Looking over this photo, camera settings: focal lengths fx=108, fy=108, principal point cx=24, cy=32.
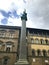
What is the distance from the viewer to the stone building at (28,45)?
79.1 feet

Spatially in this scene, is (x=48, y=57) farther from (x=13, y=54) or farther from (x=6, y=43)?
(x=6, y=43)

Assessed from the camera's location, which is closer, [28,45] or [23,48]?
[23,48]

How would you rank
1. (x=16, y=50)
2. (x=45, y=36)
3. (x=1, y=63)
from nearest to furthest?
(x=1, y=63)
(x=16, y=50)
(x=45, y=36)

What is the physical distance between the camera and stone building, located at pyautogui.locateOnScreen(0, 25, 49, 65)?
79.1 feet

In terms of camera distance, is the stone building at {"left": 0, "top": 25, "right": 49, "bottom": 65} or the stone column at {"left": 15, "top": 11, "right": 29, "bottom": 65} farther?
the stone building at {"left": 0, "top": 25, "right": 49, "bottom": 65}

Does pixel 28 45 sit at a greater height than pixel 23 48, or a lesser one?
greater

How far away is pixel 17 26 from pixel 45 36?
789cm

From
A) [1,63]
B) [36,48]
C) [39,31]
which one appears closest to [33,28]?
[39,31]

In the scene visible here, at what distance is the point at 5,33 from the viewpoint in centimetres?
2702

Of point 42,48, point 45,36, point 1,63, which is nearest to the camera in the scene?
point 1,63

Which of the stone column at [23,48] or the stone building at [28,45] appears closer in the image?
the stone column at [23,48]

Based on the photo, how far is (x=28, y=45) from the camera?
26297 mm

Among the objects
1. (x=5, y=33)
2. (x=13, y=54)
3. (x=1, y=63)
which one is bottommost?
(x=1, y=63)

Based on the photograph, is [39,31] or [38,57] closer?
Result: [38,57]
